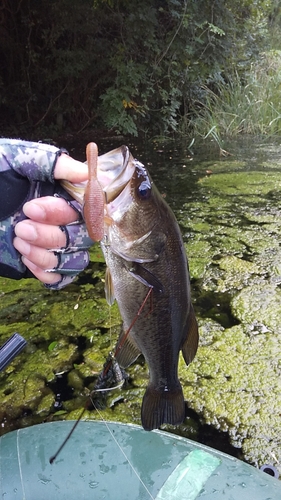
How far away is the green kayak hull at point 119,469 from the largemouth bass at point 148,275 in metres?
0.16

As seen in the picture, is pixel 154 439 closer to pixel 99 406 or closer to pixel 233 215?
pixel 99 406

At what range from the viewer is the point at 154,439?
164cm

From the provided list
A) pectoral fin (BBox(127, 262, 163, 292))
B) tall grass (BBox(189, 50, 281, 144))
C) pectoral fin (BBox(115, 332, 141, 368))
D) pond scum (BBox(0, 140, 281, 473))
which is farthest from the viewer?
tall grass (BBox(189, 50, 281, 144))

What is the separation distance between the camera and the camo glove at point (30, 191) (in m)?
1.21

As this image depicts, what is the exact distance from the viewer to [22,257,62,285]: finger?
1292 millimetres

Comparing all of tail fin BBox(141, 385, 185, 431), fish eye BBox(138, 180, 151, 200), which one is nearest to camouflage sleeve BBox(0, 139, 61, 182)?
fish eye BBox(138, 180, 151, 200)

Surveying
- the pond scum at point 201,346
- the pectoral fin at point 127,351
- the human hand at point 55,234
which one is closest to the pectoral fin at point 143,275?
the human hand at point 55,234

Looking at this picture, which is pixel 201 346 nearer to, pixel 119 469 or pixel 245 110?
pixel 119 469

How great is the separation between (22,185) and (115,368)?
121 cm

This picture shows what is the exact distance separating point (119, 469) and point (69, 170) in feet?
3.29

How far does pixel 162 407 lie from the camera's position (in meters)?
1.50

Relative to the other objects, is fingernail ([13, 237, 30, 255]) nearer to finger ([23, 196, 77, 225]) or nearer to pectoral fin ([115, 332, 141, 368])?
finger ([23, 196, 77, 225])

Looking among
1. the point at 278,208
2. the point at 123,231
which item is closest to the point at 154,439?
the point at 123,231

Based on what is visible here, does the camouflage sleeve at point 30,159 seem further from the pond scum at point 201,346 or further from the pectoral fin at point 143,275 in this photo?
the pond scum at point 201,346
